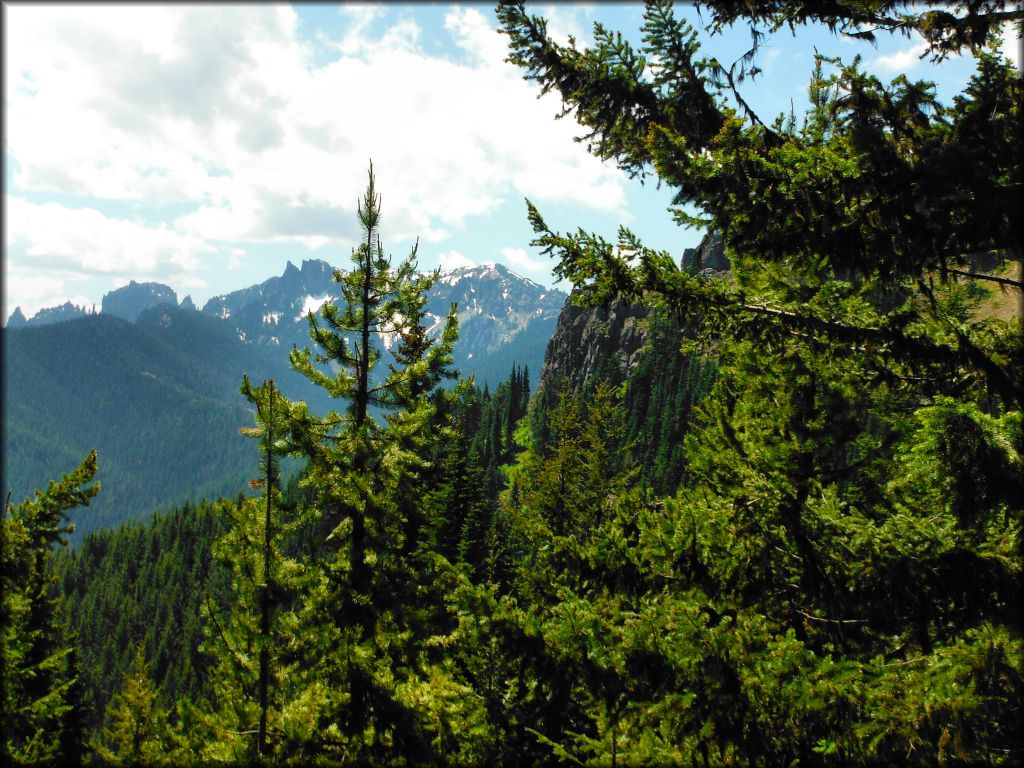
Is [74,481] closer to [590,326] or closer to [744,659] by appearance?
[744,659]

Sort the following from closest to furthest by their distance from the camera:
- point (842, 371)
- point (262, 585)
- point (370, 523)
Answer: point (842, 371) → point (262, 585) → point (370, 523)

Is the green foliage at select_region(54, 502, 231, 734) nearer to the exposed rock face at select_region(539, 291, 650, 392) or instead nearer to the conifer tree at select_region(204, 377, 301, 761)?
the exposed rock face at select_region(539, 291, 650, 392)

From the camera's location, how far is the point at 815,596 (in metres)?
6.65

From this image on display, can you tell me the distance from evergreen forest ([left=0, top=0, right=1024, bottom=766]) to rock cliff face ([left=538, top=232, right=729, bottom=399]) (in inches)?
3548

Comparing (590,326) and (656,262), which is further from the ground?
(590,326)

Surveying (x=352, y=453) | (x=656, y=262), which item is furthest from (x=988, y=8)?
(x=352, y=453)

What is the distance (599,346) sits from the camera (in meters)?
119

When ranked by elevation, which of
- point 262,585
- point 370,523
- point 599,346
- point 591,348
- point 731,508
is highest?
point 591,348

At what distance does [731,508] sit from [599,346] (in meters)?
112

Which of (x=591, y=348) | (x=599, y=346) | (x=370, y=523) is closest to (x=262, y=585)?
(x=370, y=523)

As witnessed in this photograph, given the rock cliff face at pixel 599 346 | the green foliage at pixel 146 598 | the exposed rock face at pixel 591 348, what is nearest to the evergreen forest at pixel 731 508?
the green foliage at pixel 146 598

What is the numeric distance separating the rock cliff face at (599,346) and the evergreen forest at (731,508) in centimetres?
9012

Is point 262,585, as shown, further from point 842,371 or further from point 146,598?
point 146,598

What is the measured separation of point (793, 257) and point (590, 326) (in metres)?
120
